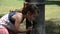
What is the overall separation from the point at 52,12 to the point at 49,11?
177 millimetres

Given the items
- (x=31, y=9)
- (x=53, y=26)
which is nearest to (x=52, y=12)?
(x=53, y=26)

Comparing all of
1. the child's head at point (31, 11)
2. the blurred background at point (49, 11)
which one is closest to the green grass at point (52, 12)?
the blurred background at point (49, 11)

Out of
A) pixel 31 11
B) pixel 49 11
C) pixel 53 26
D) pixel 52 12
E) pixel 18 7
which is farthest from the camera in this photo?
pixel 18 7

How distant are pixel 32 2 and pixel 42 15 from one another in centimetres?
29

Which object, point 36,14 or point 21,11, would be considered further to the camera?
point 21,11

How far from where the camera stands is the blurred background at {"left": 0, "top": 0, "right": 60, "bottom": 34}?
6784mm

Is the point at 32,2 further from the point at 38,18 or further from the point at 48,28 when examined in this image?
the point at 48,28

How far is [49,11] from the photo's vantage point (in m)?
9.06

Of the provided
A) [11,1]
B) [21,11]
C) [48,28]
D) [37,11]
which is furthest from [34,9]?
[11,1]

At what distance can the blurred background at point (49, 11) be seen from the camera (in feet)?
22.3

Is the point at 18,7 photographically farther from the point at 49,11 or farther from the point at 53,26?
the point at 53,26

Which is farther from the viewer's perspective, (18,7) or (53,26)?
(18,7)

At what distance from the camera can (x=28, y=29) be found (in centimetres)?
401

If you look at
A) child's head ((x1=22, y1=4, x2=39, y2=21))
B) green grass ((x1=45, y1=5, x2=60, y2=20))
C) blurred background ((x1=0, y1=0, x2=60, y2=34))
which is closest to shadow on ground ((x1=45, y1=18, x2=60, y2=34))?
blurred background ((x1=0, y1=0, x2=60, y2=34))
